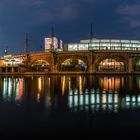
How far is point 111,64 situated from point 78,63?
1723 centimetres

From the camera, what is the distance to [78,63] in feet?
507

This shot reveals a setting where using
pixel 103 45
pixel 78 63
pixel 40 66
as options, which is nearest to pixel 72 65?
pixel 78 63

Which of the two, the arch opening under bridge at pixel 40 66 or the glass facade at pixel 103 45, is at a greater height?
the glass facade at pixel 103 45

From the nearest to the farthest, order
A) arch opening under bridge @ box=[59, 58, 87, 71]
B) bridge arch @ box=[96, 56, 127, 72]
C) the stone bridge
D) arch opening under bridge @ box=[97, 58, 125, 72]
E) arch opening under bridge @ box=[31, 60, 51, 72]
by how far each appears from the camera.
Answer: the stone bridge
bridge arch @ box=[96, 56, 127, 72]
arch opening under bridge @ box=[97, 58, 125, 72]
arch opening under bridge @ box=[59, 58, 87, 71]
arch opening under bridge @ box=[31, 60, 51, 72]

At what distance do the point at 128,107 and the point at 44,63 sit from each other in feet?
421

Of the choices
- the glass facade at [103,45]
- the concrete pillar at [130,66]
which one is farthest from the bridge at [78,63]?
the glass facade at [103,45]

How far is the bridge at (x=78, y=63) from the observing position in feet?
436

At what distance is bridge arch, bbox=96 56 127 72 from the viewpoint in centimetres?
13450

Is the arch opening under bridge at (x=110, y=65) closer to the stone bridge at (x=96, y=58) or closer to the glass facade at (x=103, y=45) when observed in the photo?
the stone bridge at (x=96, y=58)

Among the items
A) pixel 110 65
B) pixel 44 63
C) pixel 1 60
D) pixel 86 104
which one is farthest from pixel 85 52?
pixel 86 104

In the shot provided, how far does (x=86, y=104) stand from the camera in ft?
96.7

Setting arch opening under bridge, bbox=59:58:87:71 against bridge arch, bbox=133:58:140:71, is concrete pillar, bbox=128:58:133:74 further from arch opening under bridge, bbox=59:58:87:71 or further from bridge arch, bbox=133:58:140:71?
arch opening under bridge, bbox=59:58:87:71

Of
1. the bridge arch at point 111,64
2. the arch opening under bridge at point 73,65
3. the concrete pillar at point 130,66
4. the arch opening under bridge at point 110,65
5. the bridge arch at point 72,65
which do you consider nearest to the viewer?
the concrete pillar at point 130,66

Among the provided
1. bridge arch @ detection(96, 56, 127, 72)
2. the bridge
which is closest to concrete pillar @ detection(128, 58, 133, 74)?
the bridge
